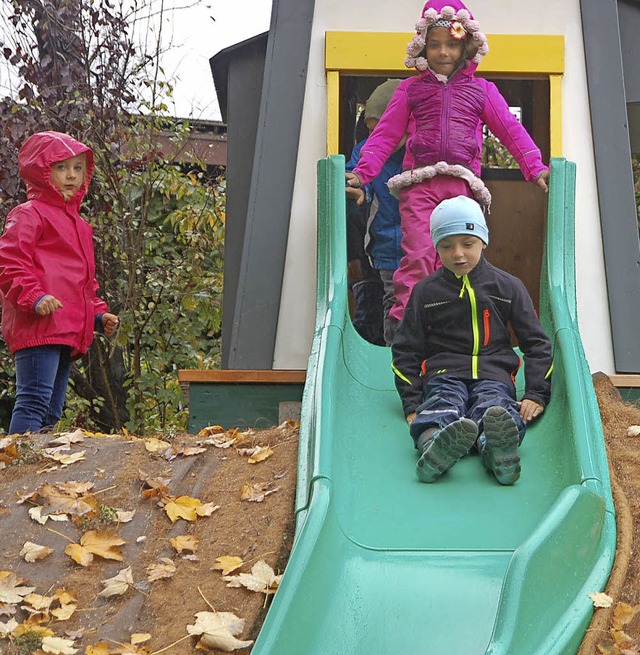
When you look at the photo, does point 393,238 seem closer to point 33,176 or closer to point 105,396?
point 33,176

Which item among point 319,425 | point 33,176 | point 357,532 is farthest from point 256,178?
point 357,532

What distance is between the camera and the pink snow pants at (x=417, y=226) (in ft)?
19.1

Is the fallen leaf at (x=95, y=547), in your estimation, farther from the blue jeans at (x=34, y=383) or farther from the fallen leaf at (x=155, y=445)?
the blue jeans at (x=34, y=383)

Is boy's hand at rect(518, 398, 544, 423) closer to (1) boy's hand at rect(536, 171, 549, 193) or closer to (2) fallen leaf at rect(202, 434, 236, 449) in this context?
(2) fallen leaf at rect(202, 434, 236, 449)

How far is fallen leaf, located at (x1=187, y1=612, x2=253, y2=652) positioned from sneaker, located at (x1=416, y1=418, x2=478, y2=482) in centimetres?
89

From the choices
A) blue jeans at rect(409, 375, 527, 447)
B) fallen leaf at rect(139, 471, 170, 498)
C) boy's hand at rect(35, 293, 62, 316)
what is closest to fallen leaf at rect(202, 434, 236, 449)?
fallen leaf at rect(139, 471, 170, 498)

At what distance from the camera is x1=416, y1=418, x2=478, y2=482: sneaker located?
12.6 feet

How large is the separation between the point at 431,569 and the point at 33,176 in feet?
10.4

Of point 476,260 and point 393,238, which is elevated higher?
point 393,238

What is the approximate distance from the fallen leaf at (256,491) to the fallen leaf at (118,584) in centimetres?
66

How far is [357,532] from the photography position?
3697mm

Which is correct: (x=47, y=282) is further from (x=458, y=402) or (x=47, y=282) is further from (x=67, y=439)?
(x=458, y=402)

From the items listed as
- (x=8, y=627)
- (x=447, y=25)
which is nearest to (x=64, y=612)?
(x=8, y=627)

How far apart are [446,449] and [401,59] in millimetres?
3582
